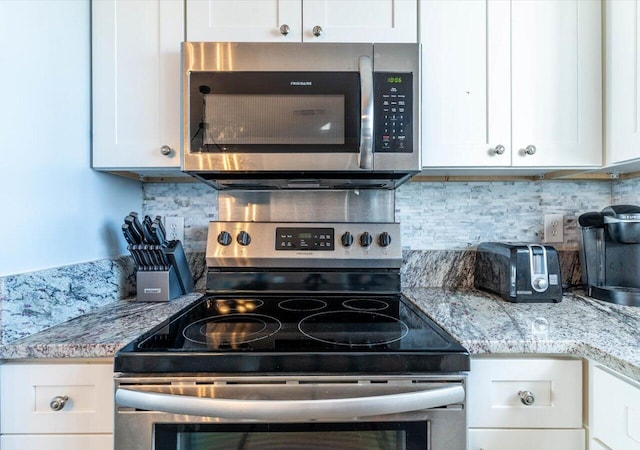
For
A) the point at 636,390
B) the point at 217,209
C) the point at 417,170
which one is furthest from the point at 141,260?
the point at 636,390

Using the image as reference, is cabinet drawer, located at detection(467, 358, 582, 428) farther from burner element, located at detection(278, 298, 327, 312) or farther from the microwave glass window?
the microwave glass window

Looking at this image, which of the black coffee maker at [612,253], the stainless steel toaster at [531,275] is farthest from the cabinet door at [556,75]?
the stainless steel toaster at [531,275]

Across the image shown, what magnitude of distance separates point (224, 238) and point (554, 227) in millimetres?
1400

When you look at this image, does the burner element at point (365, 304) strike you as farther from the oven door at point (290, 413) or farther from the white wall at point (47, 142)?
the white wall at point (47, 142)

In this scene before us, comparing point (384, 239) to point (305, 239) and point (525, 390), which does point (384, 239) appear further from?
point (525, 390)

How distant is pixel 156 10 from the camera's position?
3.68 feet

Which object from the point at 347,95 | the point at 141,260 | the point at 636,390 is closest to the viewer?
the point at 636,390

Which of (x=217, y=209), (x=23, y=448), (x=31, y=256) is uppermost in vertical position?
(x=217, y=209)

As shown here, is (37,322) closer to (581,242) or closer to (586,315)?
(586,315)

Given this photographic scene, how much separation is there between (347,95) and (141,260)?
0.91 m

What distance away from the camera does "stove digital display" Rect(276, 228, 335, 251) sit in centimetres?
130

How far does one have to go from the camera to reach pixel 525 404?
0.80 meters

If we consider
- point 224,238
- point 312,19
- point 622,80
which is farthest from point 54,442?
point 622,80

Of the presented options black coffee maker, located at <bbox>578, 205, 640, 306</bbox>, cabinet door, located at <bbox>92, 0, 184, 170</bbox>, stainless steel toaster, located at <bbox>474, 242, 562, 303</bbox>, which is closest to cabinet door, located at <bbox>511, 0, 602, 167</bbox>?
black coffee maker, located at <bbox>578, 205, 640, 306</bbox>
